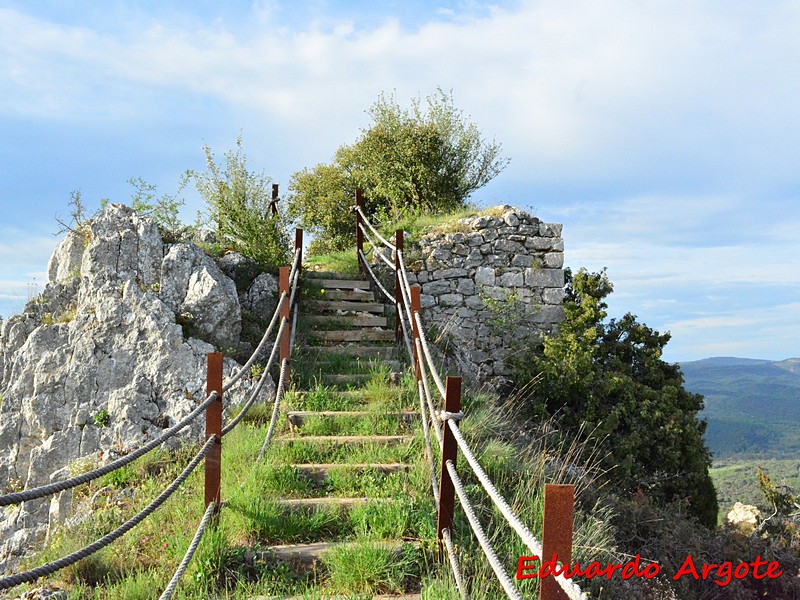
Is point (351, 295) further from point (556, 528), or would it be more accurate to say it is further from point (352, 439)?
point (556, 528)

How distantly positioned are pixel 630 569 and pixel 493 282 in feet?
23.0

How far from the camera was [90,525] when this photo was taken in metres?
5.27

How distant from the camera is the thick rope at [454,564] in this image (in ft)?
11.9

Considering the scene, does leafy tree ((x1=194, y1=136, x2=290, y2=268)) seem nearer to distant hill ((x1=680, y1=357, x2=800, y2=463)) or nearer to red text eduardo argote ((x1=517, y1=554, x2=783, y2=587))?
red text eduardo argote ((x1=517, y1=554, x2=783, y2=587))

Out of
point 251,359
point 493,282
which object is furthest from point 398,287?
point 251,359

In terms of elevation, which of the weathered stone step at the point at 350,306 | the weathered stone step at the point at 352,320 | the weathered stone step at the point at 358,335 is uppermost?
the weathered stone step at the point at 350,306

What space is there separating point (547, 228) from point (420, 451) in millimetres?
6386

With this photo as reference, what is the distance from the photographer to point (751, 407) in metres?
105

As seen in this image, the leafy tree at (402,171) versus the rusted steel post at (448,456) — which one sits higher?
the leafy tree at (402,171)

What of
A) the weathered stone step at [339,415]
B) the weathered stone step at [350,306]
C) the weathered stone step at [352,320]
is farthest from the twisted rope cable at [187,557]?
the weathered stone step at [350,306]

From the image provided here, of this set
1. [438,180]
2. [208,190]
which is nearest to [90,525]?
[208,190]

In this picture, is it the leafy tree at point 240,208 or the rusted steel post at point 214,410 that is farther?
the leafy tree at point 240,208

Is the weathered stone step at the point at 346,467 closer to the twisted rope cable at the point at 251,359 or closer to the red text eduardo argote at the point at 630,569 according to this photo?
the twisted rope cable at the point at 251,359

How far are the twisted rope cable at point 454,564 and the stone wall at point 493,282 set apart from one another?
21.5 ft
